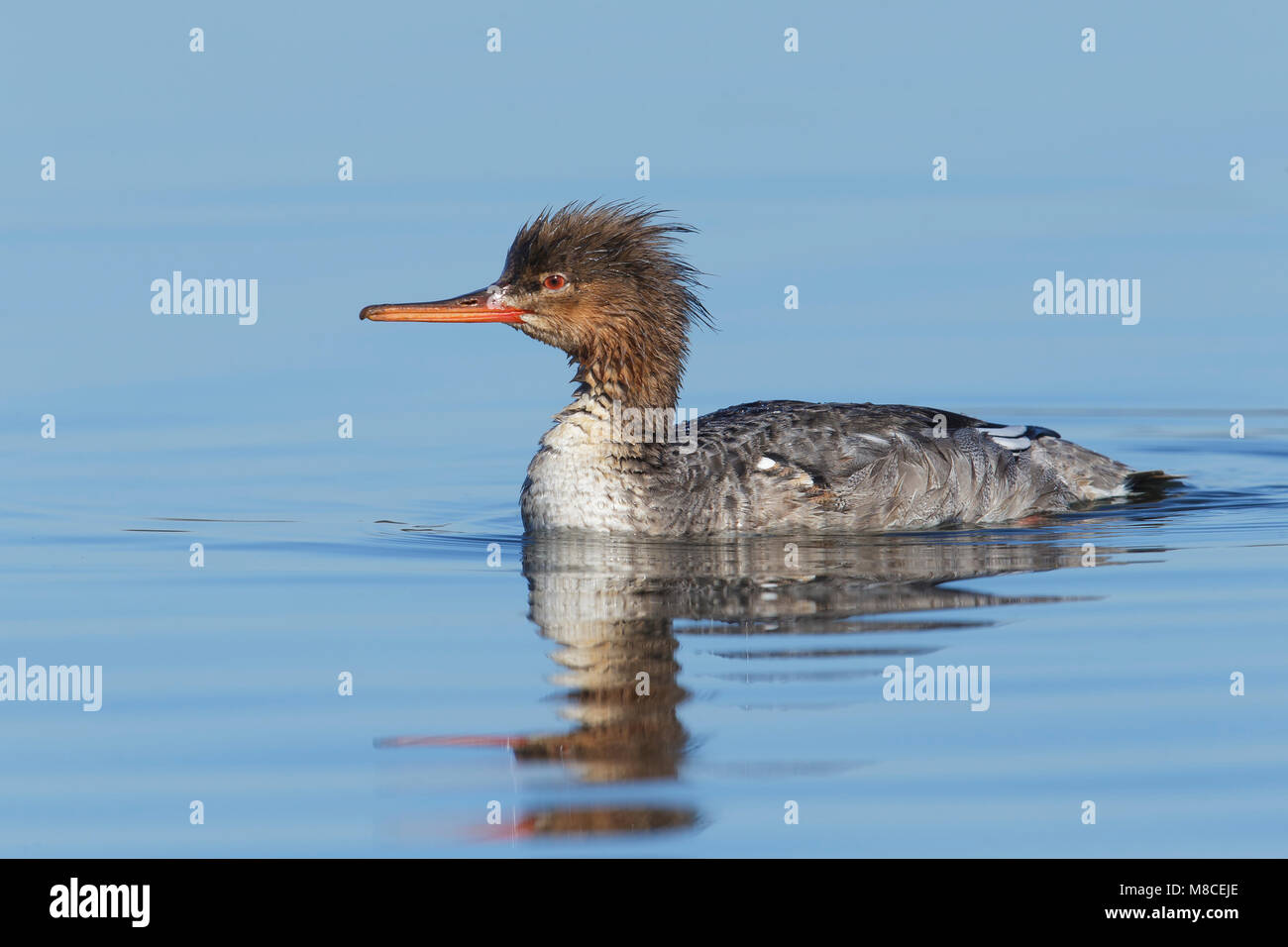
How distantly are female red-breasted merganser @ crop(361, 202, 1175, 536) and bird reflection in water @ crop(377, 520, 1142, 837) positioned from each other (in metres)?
0.24

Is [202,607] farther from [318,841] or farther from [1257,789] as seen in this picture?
[1257,789]

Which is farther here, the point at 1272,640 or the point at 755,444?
the point at 755,444

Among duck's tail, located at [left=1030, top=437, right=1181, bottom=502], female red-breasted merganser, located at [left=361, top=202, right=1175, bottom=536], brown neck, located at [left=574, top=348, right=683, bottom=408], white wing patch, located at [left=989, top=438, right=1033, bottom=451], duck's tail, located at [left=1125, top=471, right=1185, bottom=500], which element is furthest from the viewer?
duck's tail, located at [left=1125, top=471, right=1185, bottom=500]

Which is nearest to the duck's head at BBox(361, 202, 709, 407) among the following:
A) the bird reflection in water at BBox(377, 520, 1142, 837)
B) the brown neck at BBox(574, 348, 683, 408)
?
the brown neck at BBox(574, 348, 683, 408)

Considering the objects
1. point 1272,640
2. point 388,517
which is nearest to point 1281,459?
point 1272,640

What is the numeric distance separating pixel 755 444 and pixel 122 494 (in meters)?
4.75

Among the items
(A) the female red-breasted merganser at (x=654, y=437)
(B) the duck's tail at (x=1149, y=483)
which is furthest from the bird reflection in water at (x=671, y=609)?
(B) the duck's tail at (x=1149, y=483)

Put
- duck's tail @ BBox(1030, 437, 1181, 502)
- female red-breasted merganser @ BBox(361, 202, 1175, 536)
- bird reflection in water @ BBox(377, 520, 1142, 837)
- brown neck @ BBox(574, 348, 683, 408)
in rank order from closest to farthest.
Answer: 1. bird reflection in water @ BBox(377, 520, 1142, 837)
2. female red-breasted merganser @ BBox(361, 202, 1175, 536)
3. brown neck @ BBox(574, 348, 683, 408)
4. duck's tail @ BBox(1030, 437, 1181, 502)

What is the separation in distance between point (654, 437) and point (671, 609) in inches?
97.9

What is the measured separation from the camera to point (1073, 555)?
12.7 m

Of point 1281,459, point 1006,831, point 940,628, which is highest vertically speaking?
point 1281,459

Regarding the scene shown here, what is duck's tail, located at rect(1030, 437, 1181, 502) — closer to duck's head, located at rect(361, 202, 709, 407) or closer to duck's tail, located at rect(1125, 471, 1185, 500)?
duck's tail, located at rect(1125, 471, 1185, 500)

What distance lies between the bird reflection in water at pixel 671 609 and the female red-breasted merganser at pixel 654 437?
24cm

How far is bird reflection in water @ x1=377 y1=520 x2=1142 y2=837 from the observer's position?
887 cm
